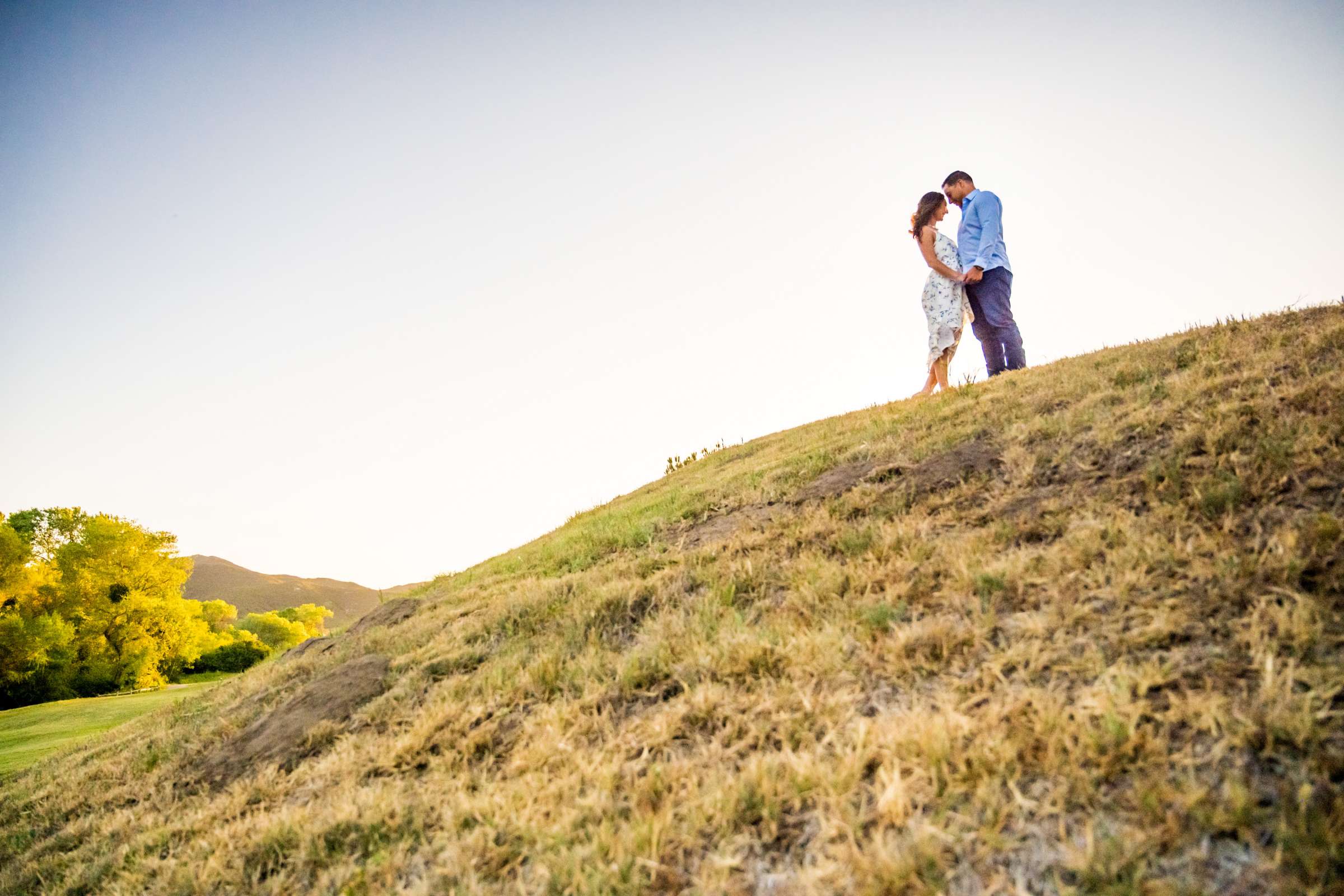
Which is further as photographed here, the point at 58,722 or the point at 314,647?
the point at 58,722

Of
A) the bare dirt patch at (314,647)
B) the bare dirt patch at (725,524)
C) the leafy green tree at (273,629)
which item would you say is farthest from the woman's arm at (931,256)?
the leafy green tree at (273,629)

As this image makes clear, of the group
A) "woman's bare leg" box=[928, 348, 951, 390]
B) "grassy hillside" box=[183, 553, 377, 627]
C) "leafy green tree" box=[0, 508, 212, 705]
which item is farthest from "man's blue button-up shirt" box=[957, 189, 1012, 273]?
"grassy hillside" box=[183, 553, 377, 627]

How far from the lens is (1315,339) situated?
517cm

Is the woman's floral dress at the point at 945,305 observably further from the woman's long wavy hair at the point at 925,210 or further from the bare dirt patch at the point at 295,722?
the bare dirt patch at the point at 295,722

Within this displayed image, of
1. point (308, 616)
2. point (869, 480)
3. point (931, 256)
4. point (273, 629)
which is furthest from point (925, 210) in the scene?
point (308, 616)

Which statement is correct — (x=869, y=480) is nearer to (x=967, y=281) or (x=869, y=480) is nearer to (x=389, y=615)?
(x=967, y=281)

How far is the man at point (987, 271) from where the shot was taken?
1000 centimetres

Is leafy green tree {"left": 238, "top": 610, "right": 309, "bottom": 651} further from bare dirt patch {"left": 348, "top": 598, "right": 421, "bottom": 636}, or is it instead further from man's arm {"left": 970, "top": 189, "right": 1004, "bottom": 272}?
man's arm {"left": 970, "top": 189, "right": 1004, "bottom": 272}

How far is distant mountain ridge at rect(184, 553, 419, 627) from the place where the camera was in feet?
323

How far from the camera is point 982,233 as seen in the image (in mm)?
10070

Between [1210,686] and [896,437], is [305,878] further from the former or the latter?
[896,437]

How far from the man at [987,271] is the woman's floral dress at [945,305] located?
0.15m

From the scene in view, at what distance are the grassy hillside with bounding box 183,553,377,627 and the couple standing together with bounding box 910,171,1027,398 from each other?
102 metres

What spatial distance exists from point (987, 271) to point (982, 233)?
0.65 meters
